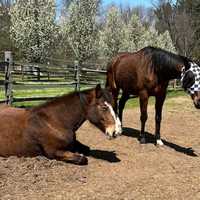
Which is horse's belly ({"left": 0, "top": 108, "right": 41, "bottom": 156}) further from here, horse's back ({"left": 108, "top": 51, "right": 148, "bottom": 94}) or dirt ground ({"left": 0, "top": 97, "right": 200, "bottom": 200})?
horse's back ({"left": 108, "top": 51, "right": 148, "bottom": 94})

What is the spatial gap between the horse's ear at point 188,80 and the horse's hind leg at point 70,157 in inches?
105

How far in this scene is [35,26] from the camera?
2923 centimetres

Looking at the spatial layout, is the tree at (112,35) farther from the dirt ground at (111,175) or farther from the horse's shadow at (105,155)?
the horse's shadow at (105,155)

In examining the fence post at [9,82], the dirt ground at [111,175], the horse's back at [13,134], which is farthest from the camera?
the fence post at [9,82]

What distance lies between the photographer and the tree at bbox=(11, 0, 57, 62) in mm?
29266

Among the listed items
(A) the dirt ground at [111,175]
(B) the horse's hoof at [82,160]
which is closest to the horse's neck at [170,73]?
(A) the dirt ground at [111,175]

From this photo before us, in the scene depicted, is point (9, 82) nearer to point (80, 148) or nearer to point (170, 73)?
point (170, 73)

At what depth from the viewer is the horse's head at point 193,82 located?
828 centimetres

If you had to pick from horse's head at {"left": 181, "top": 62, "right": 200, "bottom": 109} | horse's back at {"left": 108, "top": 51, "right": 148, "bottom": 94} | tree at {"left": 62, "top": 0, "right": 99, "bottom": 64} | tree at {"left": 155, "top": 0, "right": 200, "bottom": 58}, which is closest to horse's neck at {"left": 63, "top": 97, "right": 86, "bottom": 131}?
horse's head at {"left": 181, "top": 62, "right": 200, "bottom": 109}

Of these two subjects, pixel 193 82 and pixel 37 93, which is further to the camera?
pixel 37 93

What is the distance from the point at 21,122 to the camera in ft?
21.9

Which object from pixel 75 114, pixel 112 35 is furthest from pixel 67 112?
pixel 112 35

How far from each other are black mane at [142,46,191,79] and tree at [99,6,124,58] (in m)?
26.2

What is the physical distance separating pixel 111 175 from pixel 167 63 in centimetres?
295
